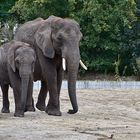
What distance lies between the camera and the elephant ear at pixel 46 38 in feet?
40.5

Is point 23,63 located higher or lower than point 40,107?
higher

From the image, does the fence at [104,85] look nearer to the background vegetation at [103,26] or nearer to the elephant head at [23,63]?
the background vegetation at [103,26]

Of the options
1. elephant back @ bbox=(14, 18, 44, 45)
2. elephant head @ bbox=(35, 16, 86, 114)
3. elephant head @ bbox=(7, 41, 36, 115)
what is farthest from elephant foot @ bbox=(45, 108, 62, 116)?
elephant back @ bbox=(14, 18, 44, 45)

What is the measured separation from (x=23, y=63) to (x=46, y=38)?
776 millimetres

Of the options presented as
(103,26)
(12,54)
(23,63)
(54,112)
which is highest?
(12,54)

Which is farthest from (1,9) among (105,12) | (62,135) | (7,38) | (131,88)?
(62,135)

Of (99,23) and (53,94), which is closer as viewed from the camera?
(53,94)

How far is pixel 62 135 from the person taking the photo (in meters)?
9.09

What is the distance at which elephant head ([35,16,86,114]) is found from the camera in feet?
38.8

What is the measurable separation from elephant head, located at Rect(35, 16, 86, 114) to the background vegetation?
11673mm

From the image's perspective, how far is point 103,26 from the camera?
24391 millimetres

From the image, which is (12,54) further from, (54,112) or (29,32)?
(54,112)

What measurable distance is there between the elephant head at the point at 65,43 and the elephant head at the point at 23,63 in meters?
0.39

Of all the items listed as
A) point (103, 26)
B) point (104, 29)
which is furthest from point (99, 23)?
point (104, 29)
